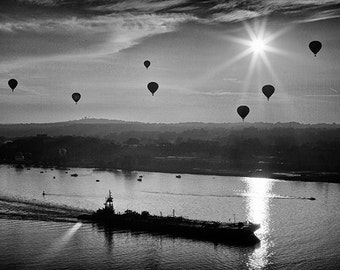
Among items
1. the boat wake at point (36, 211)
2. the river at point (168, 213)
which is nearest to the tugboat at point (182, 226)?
the river at point (168, 213)

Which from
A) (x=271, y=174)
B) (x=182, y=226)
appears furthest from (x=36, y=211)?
(x=271, y=174)

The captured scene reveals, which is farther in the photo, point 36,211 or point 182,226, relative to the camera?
point 36,211

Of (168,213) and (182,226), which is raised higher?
(168,213)

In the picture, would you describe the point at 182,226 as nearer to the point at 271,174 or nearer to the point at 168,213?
the point at 168,213

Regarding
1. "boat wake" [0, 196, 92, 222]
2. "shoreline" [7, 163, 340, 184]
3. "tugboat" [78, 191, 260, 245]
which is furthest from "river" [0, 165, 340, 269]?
"shoreline" [7, 163, 340, 184]

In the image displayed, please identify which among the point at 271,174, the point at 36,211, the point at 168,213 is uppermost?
the point at 271,174

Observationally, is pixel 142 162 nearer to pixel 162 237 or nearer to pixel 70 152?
pixel 70 152

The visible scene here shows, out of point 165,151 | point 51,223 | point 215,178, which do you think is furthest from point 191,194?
point 165,151
